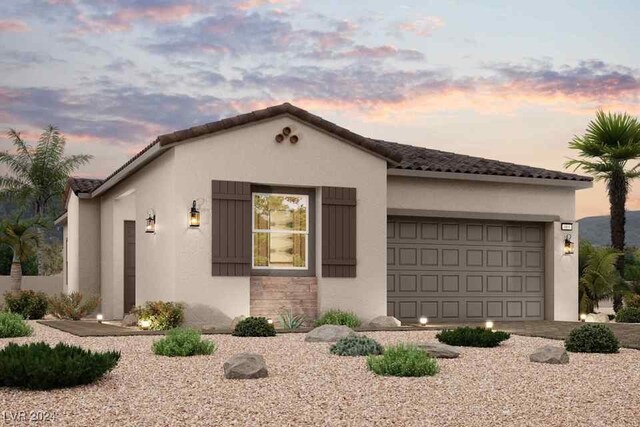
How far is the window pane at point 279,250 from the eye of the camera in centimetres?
1672

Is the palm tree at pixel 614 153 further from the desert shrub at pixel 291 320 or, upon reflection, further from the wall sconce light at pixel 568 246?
the desert shrub at pixel 291 320

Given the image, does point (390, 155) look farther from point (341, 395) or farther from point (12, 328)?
point (341, 395)

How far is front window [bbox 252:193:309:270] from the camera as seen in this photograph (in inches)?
658

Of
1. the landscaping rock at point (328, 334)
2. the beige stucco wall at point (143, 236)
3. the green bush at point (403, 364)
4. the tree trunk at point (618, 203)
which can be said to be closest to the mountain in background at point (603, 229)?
the tree trunk at point (618, 203)

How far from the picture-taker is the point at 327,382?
8867 mm

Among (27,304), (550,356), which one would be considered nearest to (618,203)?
(550,356)

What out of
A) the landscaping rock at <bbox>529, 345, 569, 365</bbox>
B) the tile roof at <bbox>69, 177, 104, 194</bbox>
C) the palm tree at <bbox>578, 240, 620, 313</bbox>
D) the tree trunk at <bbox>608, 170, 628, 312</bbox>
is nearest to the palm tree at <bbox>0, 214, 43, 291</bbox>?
the tile roof at <bbox>69, 177, 104, 194</bbox>

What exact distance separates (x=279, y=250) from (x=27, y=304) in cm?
712

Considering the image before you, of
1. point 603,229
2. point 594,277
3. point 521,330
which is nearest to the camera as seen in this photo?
point 521,330

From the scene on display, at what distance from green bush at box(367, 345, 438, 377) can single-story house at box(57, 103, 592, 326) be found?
22.6 feet

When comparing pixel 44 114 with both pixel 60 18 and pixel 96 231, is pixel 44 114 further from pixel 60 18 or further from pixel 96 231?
pixel 60 18

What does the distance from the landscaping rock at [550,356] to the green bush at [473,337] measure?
5.31ft

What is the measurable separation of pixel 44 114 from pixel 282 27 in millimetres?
18067

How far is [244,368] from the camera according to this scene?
29.7 feet
